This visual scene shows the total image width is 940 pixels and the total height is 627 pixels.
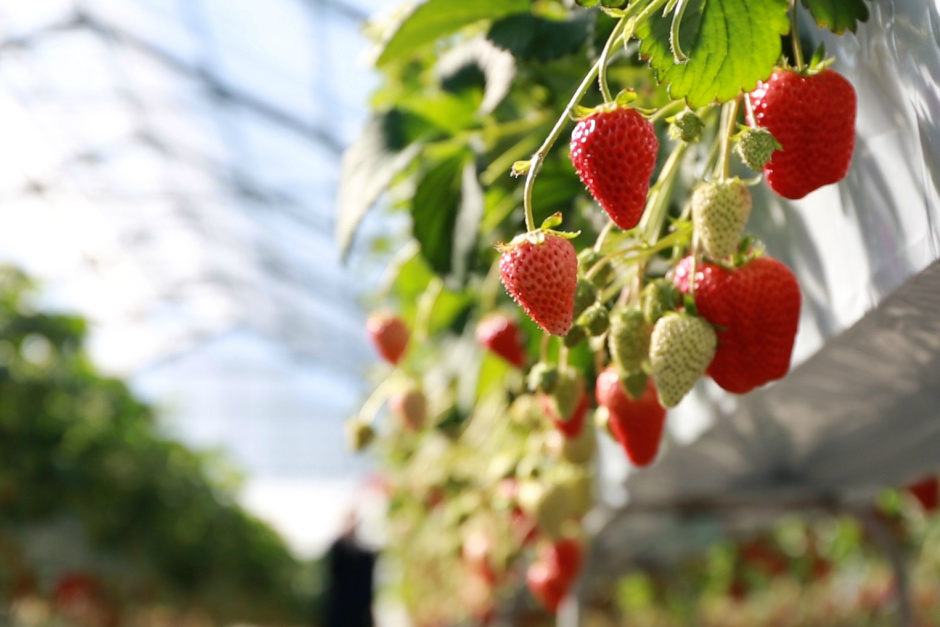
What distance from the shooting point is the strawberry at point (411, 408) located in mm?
1197

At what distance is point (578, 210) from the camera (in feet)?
3.06

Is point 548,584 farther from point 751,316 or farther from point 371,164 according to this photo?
point 751,316

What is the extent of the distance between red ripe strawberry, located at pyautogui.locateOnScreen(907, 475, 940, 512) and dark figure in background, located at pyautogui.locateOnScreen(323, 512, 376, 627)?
115 inches

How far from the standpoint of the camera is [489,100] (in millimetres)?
936

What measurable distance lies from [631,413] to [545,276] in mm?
242

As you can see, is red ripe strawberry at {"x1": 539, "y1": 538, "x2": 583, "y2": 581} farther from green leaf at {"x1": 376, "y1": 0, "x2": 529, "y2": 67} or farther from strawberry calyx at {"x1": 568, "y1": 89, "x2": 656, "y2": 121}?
Result: strawberry calyx at {"x1": 568, "y1": 89, "x2": 656, "y2": 121}

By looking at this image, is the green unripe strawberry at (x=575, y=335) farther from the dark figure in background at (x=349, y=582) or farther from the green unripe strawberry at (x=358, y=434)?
the dark figure in background at (x=349, y=582)

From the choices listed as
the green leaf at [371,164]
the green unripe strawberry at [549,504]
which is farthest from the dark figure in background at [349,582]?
the green leaf at [371,164]

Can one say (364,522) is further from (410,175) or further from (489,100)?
(489,100)

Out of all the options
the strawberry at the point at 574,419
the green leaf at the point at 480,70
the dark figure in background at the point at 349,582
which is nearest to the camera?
the strawberry at the point at 574,419

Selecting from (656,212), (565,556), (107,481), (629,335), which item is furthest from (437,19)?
(107,481)

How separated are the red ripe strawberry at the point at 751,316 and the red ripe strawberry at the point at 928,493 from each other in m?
1.42

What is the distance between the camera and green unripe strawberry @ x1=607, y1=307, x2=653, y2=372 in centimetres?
59

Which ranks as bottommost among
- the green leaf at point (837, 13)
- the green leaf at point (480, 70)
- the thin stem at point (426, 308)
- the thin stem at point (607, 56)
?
the thin stem at point (426, 308)
